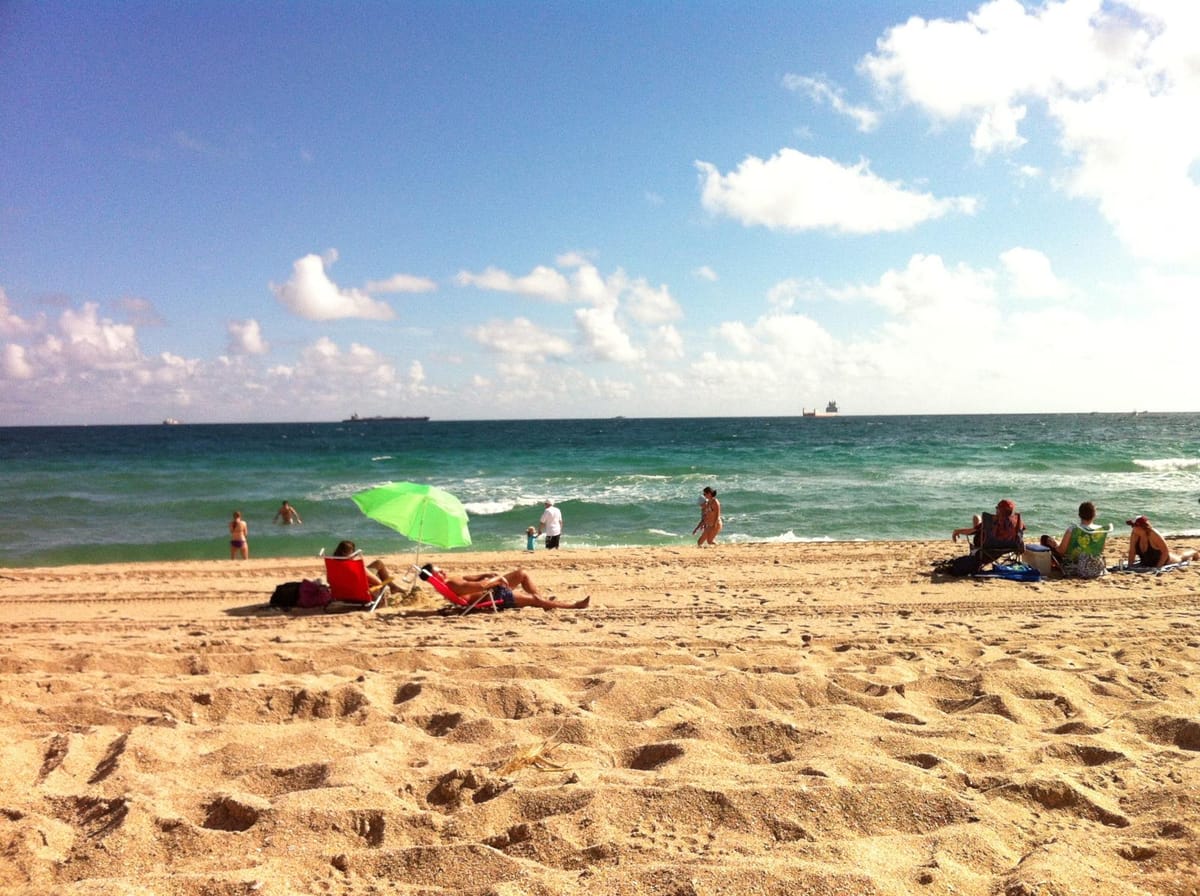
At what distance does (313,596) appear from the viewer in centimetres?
893

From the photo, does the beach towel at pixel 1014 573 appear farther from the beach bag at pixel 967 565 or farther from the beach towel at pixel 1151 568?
the beach towel at pixel 1151 568

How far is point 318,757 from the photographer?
380cm

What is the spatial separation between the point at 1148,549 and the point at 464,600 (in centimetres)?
960

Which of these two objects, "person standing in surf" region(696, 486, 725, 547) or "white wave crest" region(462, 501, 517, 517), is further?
"white wave crest" region(462, 501, 517, 517)

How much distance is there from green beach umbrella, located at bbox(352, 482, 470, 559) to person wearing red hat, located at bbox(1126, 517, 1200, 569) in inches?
373

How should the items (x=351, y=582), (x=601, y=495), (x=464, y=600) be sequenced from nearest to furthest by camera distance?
1. (x=464, y=600)
2. (x=351, y=582)
3. (x=601, y=495)

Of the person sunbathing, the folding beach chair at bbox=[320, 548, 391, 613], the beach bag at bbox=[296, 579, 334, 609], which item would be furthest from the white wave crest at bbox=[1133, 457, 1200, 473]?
the beach bag at bbox=[296, 579, 334, 609]

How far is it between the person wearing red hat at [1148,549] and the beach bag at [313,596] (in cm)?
1096

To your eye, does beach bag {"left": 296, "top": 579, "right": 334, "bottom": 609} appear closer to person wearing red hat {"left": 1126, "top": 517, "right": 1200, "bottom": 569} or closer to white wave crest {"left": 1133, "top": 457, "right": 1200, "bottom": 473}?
person wearing red hat {"left": 1126, "top": 517, "right": 1200, "bottom": 569}

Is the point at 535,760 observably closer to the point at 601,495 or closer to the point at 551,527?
the point at 551,527

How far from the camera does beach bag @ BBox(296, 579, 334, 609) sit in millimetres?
8906

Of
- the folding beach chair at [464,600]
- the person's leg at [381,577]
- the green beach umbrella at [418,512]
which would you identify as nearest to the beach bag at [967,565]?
the folding beach chair at [464,600]

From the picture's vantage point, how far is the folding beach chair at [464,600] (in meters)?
8.47

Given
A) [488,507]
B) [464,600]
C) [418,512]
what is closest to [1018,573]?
[464,600]
